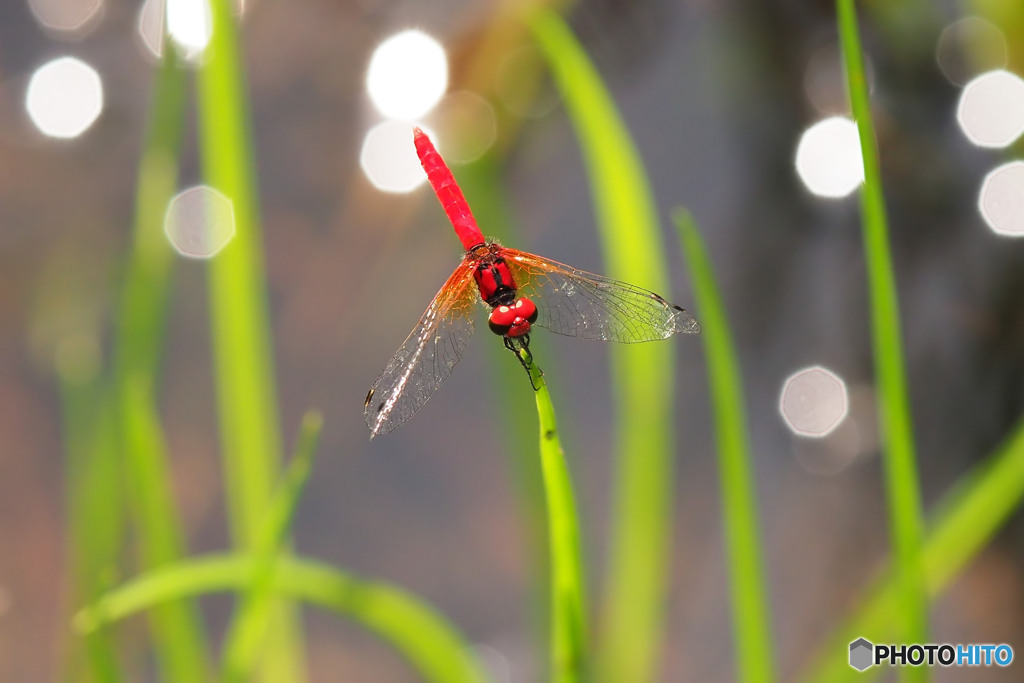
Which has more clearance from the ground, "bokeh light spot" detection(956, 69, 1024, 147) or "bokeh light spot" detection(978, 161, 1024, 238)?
"bokeh light spot" detection(956, 69, 1024, 147)

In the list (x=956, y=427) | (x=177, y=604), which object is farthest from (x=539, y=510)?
(x=956, y=427)

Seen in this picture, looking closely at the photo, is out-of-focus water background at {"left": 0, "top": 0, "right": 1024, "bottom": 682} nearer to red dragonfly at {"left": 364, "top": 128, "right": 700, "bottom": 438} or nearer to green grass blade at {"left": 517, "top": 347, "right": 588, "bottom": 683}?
red dragonfly at {"left": 364, "top": 128, "right": 700, "bottom": 438}

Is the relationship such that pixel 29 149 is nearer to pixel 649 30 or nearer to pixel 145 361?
pixel 145 361

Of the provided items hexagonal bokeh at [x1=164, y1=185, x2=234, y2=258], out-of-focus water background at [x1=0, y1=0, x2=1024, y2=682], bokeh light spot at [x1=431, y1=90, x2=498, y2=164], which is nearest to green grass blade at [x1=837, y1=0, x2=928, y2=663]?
out-of-focus water background at [x1=0, y1=0, x2=1024, y2=682]

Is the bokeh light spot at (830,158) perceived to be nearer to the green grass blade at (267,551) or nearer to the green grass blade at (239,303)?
the green grass blade at (239,303)

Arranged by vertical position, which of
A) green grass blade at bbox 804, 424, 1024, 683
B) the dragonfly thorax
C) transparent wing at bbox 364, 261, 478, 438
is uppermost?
the dragonfly thorax

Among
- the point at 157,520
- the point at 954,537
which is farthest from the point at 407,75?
the point at 954,537

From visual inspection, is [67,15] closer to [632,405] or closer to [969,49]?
[632,405]

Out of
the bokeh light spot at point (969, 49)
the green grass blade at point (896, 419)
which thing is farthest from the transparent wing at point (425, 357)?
the bokeh light spot at point (969, 49)
